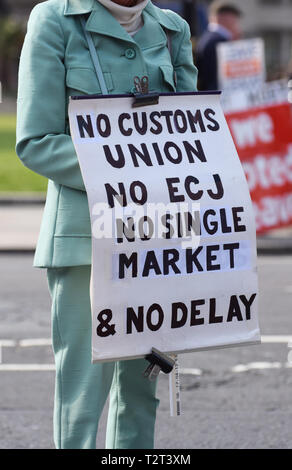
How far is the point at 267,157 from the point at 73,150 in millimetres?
7650

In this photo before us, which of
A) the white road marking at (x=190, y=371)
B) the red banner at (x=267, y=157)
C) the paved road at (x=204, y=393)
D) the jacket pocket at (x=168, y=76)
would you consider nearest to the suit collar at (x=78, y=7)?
the jacket pocket at (x=168, y=76)

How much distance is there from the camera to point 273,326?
698 centimetres

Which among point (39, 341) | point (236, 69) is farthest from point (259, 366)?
point (236, 69)

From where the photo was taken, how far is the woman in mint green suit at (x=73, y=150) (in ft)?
10.4

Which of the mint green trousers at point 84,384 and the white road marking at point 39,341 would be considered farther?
the white road marking at point 39,341

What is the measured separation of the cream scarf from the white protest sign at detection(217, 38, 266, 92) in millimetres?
7332

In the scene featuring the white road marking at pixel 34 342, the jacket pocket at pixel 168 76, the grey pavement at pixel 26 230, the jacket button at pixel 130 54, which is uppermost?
the grey pavement at pixel 26 230

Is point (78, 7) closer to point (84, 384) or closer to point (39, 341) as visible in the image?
point (84, 384)

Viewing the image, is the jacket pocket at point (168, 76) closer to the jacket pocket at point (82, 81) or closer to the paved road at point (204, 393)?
the jacket pocket at point (82, 81)

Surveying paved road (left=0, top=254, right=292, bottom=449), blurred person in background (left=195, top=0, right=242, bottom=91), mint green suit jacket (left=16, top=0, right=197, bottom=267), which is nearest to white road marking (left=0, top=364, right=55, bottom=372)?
paved road (left=0, top=254, right=292, bottom=449)

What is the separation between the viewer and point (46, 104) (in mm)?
3164

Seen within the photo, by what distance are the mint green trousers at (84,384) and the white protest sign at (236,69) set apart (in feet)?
24.6

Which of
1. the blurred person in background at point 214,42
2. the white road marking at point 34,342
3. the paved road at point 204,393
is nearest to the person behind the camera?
the paved road at point 204,393

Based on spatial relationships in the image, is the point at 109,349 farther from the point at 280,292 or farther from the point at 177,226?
the point at 280,292
